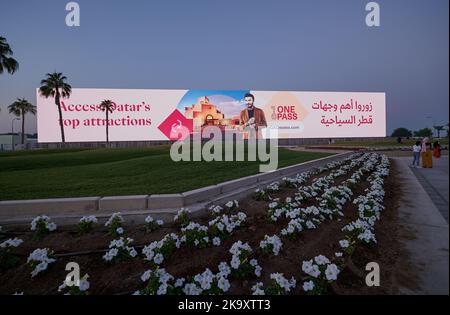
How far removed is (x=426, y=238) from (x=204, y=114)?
3913 cm

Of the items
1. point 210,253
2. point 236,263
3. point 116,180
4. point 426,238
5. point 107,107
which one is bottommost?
point 210,253

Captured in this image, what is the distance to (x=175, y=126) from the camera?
40656mm

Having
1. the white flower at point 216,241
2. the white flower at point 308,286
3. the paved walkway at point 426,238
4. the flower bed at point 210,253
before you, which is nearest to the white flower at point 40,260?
the flower bed at point 210,253

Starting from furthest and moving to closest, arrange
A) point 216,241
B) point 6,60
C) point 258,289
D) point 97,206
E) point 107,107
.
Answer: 1. point 107,107
2. point 6,60
3. point 97,206
4. point 216,241
5. point 258,289

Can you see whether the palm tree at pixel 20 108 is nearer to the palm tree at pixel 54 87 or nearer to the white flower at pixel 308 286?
the palm tree at pixel 54 87

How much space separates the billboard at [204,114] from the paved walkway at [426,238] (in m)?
35.7

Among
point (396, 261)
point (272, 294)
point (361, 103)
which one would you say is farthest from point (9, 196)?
point (361, 103)

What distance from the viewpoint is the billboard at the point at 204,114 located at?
38.5 m

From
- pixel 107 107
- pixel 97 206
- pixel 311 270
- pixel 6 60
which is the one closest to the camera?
pixel 311 270

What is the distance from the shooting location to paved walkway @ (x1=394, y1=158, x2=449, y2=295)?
162cm

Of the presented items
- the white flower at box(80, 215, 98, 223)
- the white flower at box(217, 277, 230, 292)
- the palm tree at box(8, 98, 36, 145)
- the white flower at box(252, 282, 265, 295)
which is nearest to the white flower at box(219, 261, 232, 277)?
the white flower at box(217, 277, 230, 292)

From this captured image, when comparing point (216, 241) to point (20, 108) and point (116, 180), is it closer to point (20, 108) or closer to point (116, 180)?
point (116, 180)

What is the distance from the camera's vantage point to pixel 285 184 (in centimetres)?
830

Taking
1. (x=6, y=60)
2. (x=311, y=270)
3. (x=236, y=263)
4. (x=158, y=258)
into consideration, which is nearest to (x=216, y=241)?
(x=236, y=263)
